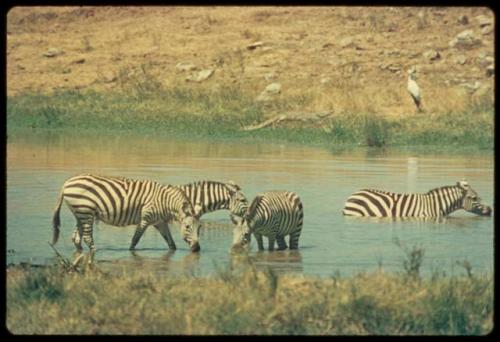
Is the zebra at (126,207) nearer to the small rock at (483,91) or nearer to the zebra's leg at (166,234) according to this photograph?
the zebra's leg at (166,234)

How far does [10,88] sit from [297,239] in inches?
896

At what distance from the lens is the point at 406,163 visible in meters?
23.7

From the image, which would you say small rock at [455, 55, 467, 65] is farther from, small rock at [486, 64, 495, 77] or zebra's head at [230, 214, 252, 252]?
zebra's head at [230, 214, 252, 252]

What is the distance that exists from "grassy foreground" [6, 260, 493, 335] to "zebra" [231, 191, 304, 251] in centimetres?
365

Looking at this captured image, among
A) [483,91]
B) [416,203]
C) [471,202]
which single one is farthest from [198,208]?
[483,91]

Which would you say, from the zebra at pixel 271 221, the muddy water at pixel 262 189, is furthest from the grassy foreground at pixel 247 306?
the zebra at pixel 271 221

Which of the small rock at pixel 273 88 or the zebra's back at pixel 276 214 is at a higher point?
the small rock at pixel 273 88

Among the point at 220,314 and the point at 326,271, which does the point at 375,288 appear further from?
the point at 326,271

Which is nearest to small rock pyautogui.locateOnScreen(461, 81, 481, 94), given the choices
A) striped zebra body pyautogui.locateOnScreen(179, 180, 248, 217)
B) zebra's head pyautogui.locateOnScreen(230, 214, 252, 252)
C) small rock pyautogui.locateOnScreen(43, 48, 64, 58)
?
small rock pyautogui.locateOnScreen(43, 48, 64, 58)

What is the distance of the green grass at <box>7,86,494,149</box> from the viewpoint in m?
27.7

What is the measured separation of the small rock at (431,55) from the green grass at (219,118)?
4.53m

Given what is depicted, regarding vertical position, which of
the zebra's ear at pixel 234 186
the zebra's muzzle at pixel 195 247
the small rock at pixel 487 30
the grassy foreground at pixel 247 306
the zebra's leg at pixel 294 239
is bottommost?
the grassy foreground at pixel 247 306

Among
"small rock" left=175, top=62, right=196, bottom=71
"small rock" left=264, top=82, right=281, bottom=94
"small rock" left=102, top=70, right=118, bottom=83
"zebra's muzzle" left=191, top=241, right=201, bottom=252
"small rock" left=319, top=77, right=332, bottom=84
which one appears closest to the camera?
"zebra's muzzle" left=191, top=241, right=201, bottom=252

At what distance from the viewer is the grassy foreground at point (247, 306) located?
8.84 metres
